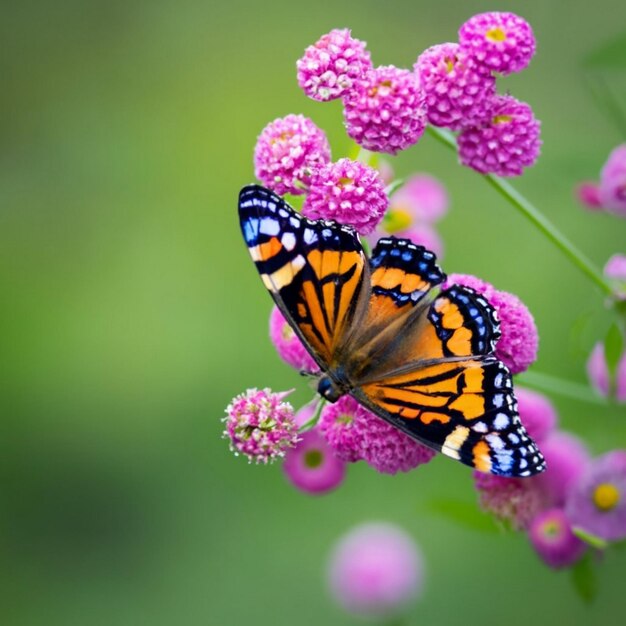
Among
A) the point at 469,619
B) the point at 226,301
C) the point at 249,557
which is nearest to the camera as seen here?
the point at 469,619

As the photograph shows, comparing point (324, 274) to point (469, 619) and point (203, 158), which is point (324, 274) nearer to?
point (469, 619)

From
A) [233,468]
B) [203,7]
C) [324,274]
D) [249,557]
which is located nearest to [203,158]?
[203,7]

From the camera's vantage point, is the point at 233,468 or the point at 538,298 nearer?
the point at 538,298

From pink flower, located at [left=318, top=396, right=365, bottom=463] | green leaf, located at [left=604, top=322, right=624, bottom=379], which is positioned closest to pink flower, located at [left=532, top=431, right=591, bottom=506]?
green leaf, located at [left=604, top=322, right=624, bottom=379]

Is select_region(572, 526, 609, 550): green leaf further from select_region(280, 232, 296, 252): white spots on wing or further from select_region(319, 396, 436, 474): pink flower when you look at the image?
select_region(280, 232, 296, 252): white spots on wing

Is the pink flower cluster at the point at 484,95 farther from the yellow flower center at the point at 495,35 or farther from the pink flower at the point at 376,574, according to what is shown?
the pink flower at the point at 376,574

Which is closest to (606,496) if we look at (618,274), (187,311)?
(618,274)

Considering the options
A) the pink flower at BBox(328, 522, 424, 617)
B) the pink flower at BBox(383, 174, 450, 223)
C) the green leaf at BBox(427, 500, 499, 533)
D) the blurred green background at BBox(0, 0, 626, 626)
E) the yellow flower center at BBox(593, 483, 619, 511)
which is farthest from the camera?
the blurred green background at BBox(0, 0, 626, 626)
